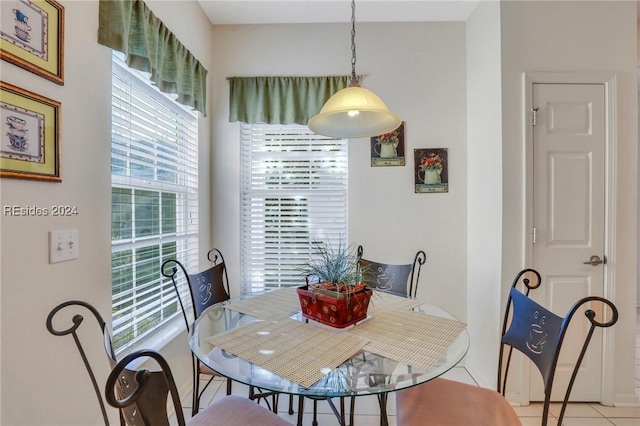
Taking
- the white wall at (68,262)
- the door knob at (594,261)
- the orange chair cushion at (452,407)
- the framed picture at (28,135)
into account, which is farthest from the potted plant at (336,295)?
the door knob at (594,261)

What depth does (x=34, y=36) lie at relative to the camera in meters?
1.01

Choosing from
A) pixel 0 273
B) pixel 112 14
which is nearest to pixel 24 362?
pixel 0 273

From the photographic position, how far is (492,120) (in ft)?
6.91

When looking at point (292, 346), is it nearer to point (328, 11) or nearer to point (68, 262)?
point (68, 262)

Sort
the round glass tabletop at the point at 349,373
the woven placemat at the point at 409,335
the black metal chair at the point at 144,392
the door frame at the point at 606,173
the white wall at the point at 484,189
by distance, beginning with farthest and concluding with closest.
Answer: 1. the white wall at the point at 484,189
2. the door frame at the point at 606,173
3. the woven placemat at the point at 409,335
4. the round glass tabletop at the point at 349,373
5. the black metal chair at the point at 144,392

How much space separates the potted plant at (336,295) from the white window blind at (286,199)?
4.13 feet

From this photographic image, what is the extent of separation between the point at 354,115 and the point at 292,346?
1.13 meters

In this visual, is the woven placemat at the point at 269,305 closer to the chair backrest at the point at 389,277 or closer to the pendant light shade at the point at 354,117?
the chair backrest at the point at 389,277

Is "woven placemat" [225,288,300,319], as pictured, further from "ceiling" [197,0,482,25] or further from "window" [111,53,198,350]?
"ceiling" [197,0,482,25]

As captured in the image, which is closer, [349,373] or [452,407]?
[349,373]

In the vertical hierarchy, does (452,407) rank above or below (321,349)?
below

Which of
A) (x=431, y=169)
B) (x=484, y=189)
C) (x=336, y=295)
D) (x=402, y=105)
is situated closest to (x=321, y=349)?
(x=336, y=295)

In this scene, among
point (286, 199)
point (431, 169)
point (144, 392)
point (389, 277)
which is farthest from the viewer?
point (286, 199)

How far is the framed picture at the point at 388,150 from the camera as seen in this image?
2.53 m
